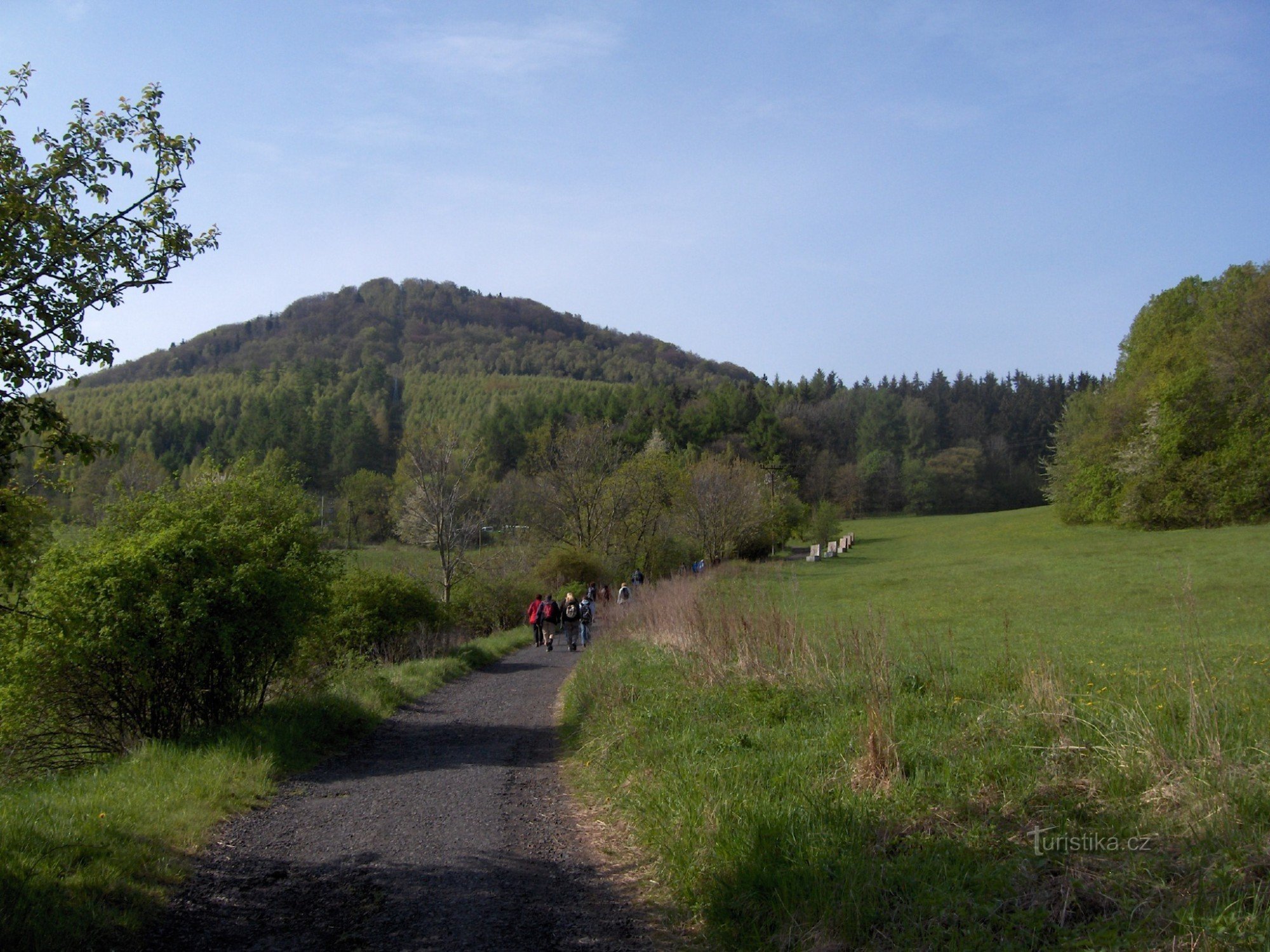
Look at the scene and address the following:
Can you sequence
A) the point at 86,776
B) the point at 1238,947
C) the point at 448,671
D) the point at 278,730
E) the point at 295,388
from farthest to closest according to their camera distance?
the point at 295,388 → the point at 448,671 → the point at 278,730 → the point at 86,776 → the point at 1238,947

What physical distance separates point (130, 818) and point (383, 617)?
15.7 metres

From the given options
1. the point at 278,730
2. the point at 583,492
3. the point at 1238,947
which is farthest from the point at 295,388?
the point at 1238,947

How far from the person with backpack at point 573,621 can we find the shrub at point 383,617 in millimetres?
3791

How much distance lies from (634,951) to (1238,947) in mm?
2866

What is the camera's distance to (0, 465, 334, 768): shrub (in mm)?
9234

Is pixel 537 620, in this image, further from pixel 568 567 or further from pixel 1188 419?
pixel 1188 419

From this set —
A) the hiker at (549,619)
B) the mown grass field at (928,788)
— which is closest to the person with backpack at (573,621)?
the hiker at (549,619)

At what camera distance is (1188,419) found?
157ft

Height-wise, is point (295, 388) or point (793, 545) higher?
point (295, 388)

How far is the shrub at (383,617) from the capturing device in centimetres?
2033

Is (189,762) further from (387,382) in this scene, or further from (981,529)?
(387,382)

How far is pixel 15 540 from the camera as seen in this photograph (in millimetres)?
6406

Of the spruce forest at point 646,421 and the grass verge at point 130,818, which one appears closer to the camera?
the grass verge at point 130,818

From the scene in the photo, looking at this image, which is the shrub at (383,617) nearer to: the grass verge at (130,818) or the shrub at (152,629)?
the shrub at (152,629)
